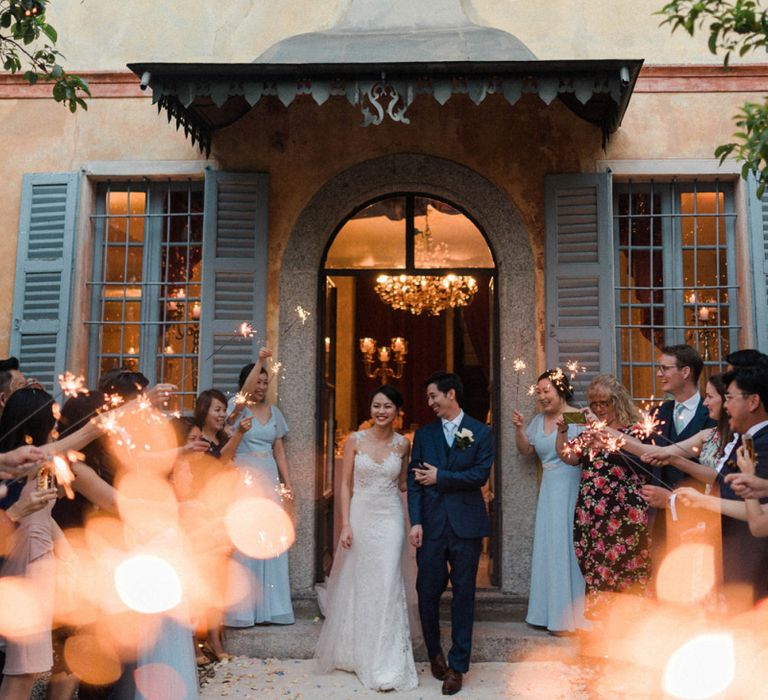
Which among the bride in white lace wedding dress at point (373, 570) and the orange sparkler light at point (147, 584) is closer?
the orange sparkler light at point (147, 584)

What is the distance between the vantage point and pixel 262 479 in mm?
6344

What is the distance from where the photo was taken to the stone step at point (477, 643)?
590cm

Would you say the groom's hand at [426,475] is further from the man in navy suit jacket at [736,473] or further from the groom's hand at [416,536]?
the man in navy suit jacket at [736,473]

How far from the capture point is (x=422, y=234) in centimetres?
711

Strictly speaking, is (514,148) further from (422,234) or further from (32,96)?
(32,96)

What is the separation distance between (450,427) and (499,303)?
1.65 m

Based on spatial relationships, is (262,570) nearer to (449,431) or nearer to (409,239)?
(449,431)

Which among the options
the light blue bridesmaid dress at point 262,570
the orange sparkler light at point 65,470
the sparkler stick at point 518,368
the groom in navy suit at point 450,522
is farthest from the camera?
the sparkler stick at point 518,368

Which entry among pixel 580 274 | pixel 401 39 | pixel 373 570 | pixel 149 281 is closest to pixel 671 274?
pixel 580 274

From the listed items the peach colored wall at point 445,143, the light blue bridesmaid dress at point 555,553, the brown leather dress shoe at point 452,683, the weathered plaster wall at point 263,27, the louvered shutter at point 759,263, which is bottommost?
the brown leather dress shoe at point 452,683

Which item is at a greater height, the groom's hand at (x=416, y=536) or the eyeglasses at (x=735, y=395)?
the eyeglasses at (x=735, y=395)

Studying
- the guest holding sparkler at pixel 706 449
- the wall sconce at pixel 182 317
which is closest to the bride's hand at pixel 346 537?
the guest holding sparkler at pixel 706 449

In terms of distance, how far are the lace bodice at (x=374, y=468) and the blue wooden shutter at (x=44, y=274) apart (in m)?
2.96

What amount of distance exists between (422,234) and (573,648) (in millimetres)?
3695
